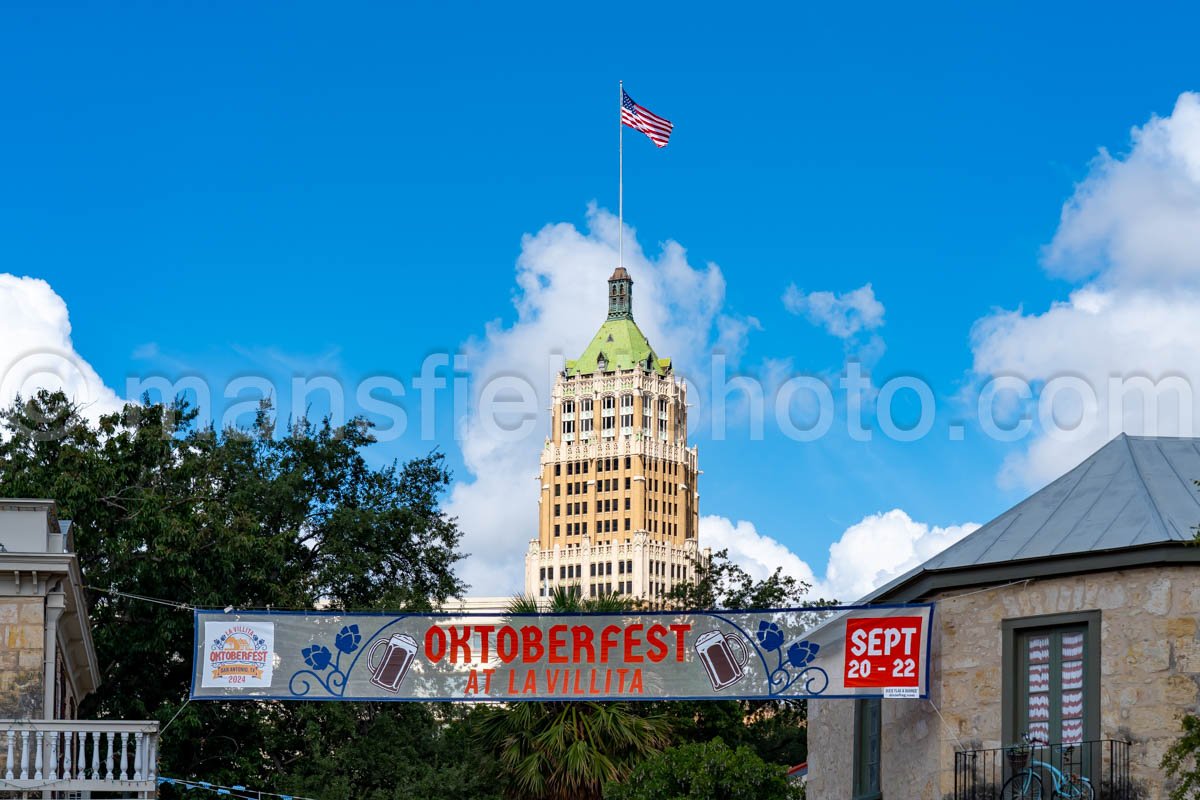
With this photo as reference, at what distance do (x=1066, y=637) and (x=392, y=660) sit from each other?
27.4ft

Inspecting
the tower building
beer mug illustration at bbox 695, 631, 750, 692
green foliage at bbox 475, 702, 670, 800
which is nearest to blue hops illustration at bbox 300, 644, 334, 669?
beer mug illustration at bbox 695, 631, 750, 692

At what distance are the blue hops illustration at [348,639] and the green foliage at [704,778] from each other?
14828 mm

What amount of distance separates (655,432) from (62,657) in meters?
170

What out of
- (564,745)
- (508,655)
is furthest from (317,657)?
(564,745)

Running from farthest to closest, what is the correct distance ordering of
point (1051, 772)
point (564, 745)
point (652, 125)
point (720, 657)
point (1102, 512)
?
1. point (652, 125)
2. point (564, 745)
3. point (720, 657)
4. point (1102, 512)
5. point (1051, 772)

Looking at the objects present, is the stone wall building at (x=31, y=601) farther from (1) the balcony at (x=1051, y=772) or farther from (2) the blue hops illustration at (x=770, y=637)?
(1) the balcony at (x=1051, y=772)

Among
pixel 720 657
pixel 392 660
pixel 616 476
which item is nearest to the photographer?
pixel 720 657

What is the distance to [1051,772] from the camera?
60.7 feet

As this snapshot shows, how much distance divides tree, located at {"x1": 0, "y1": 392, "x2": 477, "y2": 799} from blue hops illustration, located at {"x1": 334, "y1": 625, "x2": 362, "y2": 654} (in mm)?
13083

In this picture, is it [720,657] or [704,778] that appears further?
[704,778]

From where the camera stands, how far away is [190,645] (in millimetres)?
37594

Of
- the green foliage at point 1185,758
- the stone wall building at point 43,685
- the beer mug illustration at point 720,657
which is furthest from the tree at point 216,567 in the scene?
the green foliage at point 1185,758

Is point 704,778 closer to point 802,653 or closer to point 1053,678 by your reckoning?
point 802,653

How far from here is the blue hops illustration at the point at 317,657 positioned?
22.1m
